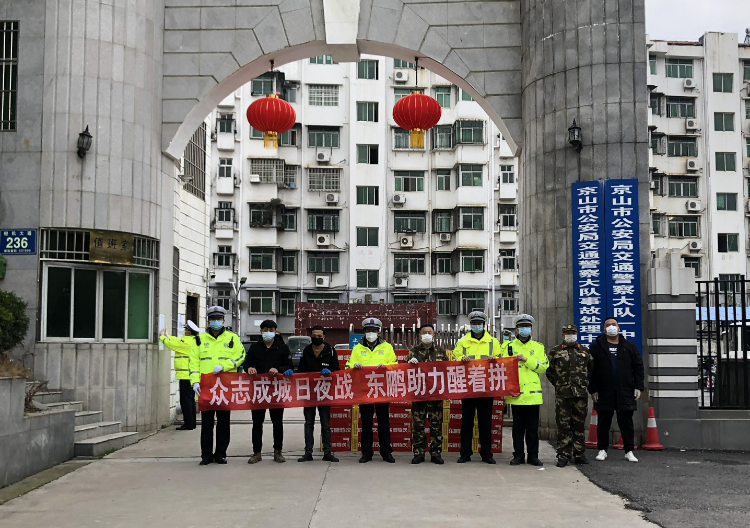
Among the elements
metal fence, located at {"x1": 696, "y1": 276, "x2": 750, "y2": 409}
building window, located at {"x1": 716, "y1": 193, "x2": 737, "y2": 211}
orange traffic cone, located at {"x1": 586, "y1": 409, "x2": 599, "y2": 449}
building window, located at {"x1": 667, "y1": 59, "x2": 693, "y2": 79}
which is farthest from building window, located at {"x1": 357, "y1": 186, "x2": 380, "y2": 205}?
orange traffic cone, located at {"x1": 586, "y1": 409, "x2": 599, "y2": 449}

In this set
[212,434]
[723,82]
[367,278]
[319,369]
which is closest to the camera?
[212,434]

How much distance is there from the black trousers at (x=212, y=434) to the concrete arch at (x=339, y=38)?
5.17 m

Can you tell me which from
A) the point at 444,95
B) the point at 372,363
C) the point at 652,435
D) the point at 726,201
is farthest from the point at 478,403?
the point at 726,201

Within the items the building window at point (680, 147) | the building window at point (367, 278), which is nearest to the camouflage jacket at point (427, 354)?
the building window at point (367, 278)

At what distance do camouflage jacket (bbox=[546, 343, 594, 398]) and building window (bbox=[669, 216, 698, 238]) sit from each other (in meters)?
33.1

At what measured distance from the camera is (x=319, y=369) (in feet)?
32.8

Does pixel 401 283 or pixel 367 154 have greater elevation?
pixel 367 154

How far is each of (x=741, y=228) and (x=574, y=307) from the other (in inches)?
1279

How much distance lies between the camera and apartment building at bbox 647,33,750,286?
4019cm

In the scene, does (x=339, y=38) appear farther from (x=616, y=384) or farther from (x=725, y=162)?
(x=725, y=162)

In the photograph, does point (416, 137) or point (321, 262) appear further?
Result: point (321, 262)

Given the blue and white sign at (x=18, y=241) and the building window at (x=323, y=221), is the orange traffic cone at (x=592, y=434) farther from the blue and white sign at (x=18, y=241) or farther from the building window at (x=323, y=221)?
the building window at (x=323, y=221)

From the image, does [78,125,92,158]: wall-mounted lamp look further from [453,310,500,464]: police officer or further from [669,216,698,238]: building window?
[669,216,698,238]: building window

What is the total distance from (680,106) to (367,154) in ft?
51.8
